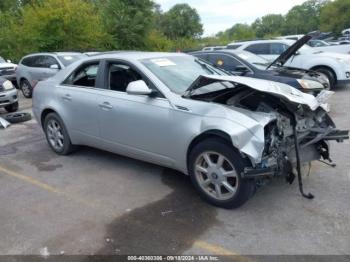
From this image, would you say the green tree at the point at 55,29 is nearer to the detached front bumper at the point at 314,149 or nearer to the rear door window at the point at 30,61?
the rear door window at the point at 30,61

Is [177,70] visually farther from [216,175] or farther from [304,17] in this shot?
[304,17]

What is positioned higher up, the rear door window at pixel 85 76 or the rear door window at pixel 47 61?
the rear door window at pixel 85 76

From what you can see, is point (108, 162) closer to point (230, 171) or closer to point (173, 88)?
point (173, 88)

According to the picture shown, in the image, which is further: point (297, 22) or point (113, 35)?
point (297, 22)

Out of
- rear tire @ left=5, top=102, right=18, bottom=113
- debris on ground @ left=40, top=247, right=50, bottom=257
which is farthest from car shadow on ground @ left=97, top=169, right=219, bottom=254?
rear tire @ left=5, top=102, right=18, bottom=113

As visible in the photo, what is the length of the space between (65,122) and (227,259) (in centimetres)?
350

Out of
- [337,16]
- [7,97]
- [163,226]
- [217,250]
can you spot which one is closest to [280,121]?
[217,250]

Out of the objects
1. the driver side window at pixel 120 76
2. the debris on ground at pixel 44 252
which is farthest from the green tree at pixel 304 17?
the debris on ground at pixel 44 252

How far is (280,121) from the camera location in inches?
155

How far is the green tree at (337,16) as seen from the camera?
59.8m

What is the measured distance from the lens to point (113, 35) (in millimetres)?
29234

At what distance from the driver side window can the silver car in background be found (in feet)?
25.3

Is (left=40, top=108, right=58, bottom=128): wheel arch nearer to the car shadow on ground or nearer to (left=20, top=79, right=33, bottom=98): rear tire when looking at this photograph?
the car shadow on ground

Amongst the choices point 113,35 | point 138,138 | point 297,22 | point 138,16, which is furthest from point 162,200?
point 297,22
